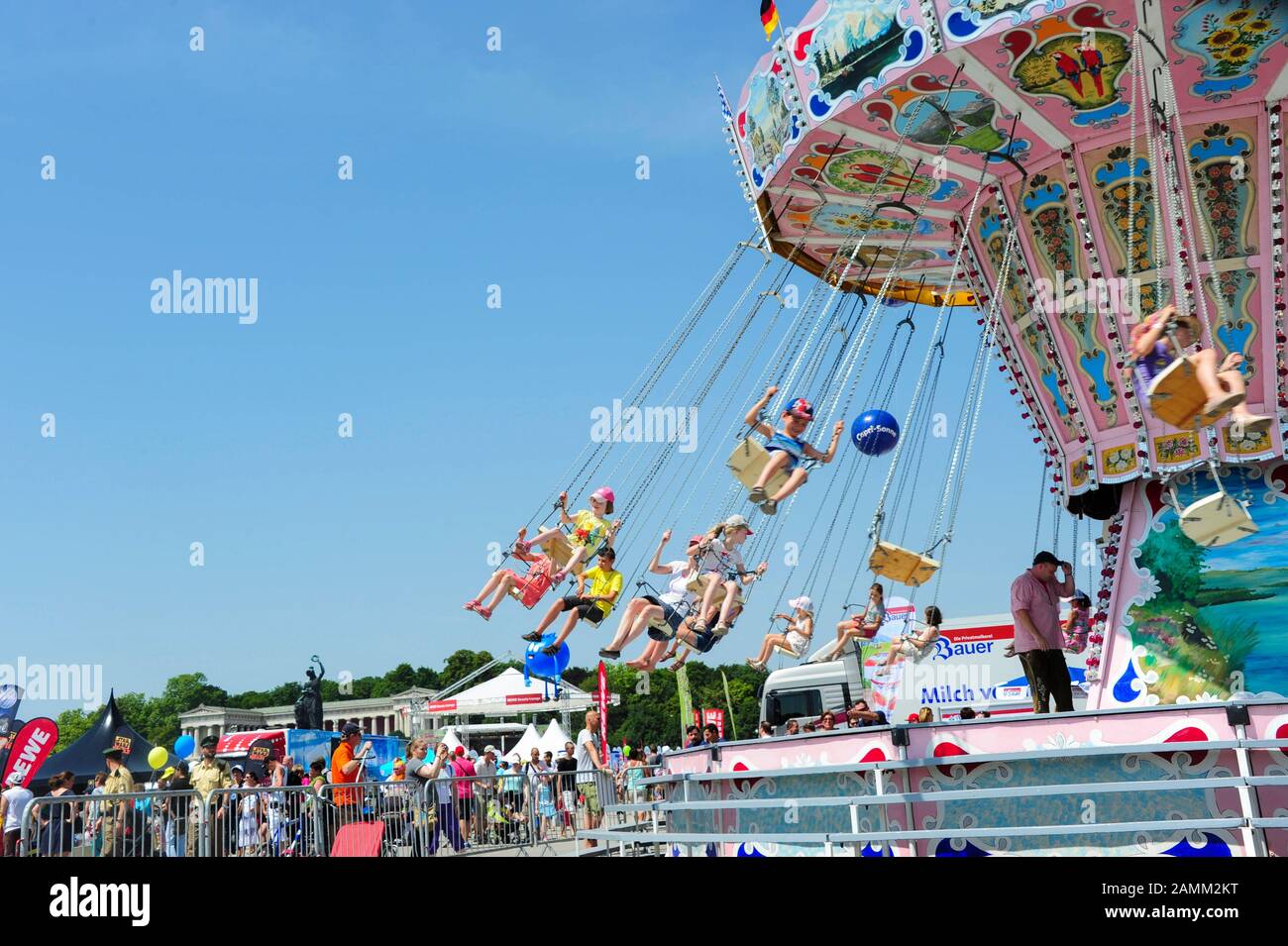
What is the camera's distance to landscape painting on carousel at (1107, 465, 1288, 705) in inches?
371

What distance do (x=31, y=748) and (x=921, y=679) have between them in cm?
1269

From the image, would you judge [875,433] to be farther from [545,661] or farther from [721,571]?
[545,661]

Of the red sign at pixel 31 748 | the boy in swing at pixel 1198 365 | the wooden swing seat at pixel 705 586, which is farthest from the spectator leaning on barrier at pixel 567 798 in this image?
the red sign at pixel 31 748

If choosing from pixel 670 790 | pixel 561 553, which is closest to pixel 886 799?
pixel 670 790

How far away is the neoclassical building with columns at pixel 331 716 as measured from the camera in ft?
262

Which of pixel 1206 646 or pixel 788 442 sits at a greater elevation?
pixel 788 442

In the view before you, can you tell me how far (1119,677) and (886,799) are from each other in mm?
3928

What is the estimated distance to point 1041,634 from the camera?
29.6 ft

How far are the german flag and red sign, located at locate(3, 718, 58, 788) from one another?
12651 mm

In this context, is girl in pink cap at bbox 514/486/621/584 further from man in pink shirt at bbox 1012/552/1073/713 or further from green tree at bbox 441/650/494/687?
green tree at bbox 441/650/494/687

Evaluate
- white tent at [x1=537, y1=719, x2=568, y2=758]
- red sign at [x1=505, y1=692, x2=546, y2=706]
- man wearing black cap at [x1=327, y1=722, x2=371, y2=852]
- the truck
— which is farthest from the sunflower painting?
red sign at [x1=505, y1=692, x2=546, y2=706]

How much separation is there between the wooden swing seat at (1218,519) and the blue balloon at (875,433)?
11.8 ft
